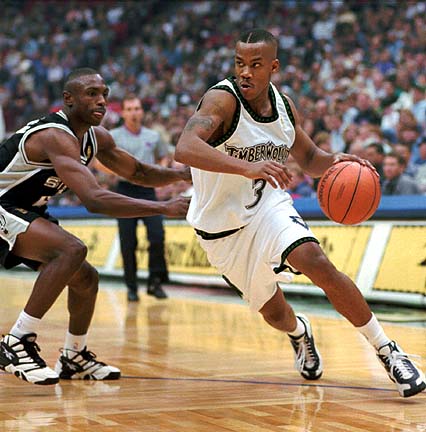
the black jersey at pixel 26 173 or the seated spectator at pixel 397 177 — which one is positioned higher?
the black jersey at pixel 26 173

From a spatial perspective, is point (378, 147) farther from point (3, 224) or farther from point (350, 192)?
point (3, 224)

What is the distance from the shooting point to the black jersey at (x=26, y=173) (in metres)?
5.46

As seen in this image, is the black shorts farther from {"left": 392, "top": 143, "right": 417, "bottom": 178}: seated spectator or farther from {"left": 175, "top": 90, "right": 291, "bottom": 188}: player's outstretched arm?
{"left": 392, "top": 143, "right": 417, "bottom": 178}: seated spectator

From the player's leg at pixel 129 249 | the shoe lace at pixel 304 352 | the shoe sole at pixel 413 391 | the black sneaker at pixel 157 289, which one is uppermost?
the shoe sole at pixel 413 391

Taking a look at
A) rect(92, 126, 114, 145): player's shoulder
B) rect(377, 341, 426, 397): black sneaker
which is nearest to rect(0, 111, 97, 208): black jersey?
rect(92, 126, 114, 145): player's shoulder

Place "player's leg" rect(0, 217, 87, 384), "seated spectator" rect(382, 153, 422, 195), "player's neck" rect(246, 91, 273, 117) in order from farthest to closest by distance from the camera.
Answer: "seated spectator" rect(382, 153, 422, 195) → "player's neck" rect(246, 91, 273, 117) → "player's leg" rect(0, 217, 87, 384)

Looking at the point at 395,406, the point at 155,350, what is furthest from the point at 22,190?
the point at 395,406

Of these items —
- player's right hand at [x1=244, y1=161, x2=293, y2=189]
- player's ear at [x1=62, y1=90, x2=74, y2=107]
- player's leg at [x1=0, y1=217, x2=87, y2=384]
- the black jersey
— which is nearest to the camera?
player's right hand at [x1=244, y1=161, x2=293, y2=189]

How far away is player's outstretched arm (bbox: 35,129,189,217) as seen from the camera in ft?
16.6

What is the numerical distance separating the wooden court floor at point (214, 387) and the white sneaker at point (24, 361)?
0.09m

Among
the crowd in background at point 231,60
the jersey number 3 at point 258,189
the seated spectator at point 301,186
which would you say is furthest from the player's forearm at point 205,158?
the seated spectator at point 301,186

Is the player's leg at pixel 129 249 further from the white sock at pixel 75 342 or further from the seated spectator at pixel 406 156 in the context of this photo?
the white sock at pixel 75 342

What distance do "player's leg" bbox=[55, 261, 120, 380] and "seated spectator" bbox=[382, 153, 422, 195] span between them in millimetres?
5090

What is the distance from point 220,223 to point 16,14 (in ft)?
77.8
